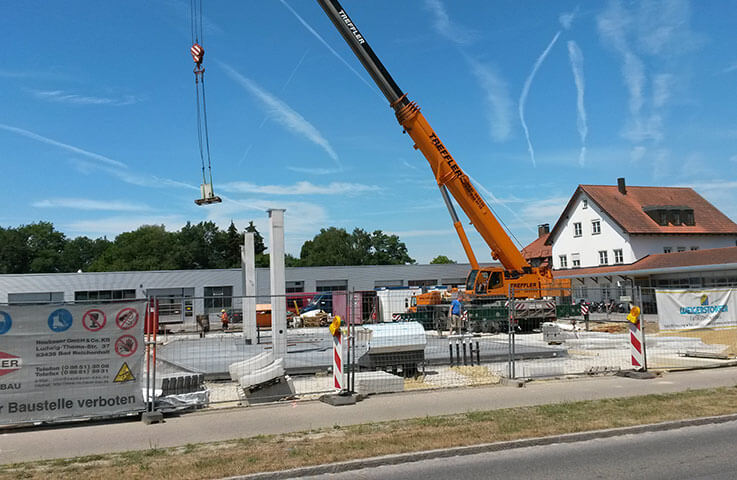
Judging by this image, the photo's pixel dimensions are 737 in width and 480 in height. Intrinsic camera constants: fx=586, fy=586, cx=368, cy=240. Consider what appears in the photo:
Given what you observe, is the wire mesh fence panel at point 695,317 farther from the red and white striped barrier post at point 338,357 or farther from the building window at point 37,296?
the building window at point 37,296

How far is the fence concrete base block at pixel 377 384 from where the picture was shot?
1159 cm

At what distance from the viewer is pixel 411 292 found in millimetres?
37906

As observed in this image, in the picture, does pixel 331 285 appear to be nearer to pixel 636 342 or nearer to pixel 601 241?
pixel 601 241

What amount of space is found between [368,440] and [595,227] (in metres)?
47.2

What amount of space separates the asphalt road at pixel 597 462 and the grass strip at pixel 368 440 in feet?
1.24

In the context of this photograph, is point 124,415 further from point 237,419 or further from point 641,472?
point 641,472

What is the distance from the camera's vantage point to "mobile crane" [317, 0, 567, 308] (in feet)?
74.2

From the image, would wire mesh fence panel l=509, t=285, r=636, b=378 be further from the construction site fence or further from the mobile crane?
the mobile crane

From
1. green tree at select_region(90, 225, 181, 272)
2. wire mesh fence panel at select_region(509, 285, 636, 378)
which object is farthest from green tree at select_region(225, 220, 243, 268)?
wire mesh fence panel at select_region(509, 285, 636, 378)

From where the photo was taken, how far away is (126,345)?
9.80 meters

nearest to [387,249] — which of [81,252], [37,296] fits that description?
[81,252]

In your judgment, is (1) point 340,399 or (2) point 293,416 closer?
(2) point 293,416

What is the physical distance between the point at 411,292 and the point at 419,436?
98.4 ft

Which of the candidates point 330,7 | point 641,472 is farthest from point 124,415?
point 330,7
